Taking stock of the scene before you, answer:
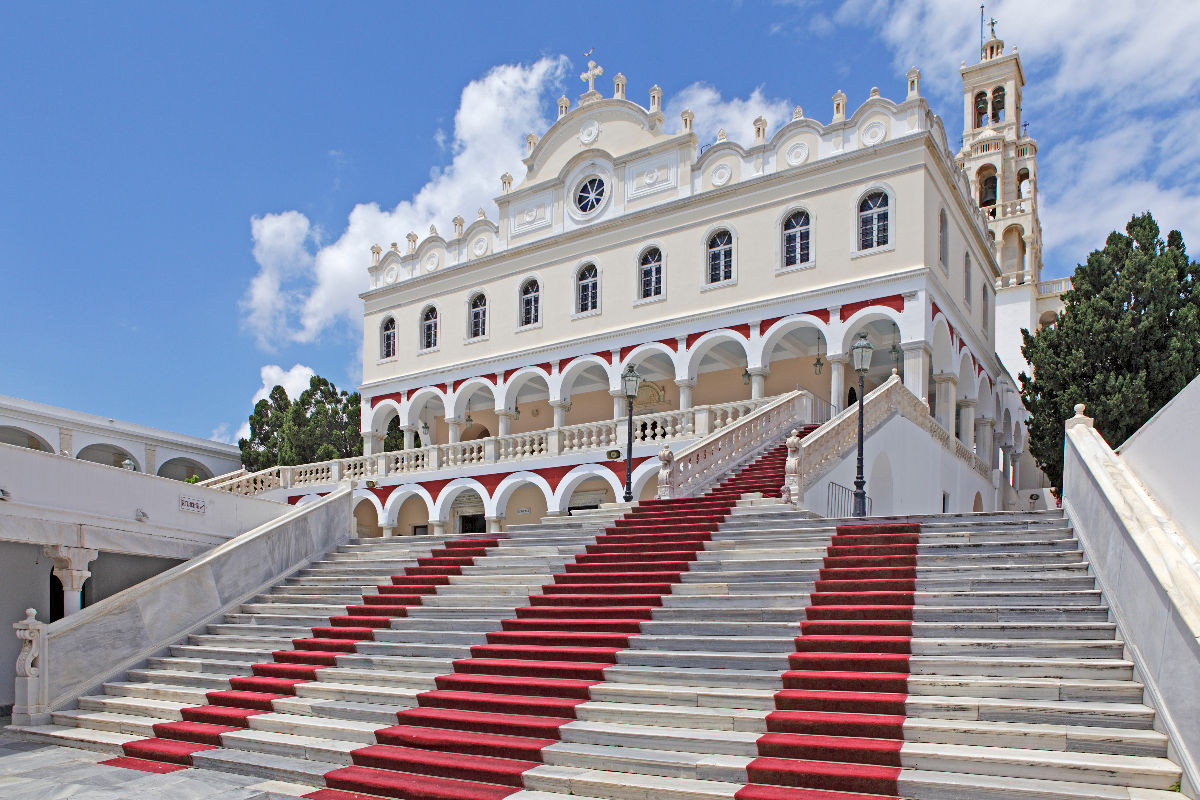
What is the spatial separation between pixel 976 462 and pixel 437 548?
59.6 feet

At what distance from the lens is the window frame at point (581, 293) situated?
89.0 feet

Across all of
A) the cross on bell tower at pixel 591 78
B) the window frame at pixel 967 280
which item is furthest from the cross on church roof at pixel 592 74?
the window frame at pixel 967 280

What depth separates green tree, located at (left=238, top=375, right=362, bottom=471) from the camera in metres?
36.2

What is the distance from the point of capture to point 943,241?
23.5 m

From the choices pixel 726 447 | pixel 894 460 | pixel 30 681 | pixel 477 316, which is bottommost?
pixel 30 681

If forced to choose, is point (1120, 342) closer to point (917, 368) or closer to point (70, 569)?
point (917, 368)

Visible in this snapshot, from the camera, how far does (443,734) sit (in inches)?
311

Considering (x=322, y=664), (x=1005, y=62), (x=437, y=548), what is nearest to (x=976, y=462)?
(x=437, y=548)

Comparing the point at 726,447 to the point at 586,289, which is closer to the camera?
the point at 726,447

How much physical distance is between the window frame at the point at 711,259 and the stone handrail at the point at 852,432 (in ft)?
21.7

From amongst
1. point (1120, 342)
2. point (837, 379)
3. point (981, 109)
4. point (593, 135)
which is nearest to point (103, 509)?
point (837, 379)

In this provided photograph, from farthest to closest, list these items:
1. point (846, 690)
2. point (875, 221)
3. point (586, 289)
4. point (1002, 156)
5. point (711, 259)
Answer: point (1002, 156) → point (586, 289) → point (711, 259) → point (875, 221) → point (846, 690)

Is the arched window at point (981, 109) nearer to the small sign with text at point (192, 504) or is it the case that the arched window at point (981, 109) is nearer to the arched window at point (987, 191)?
the arched window at point (987, 191)

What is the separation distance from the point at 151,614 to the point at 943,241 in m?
20.6
